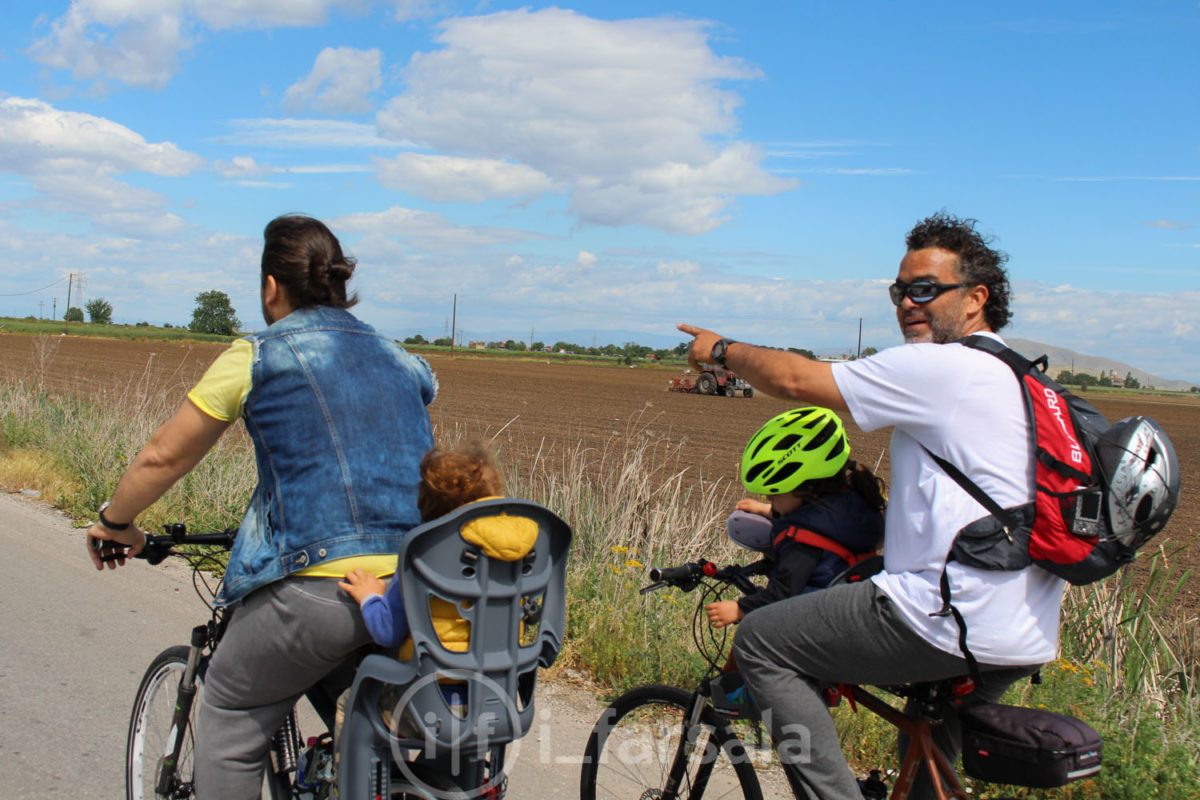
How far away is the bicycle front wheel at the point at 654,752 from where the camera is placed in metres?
2.92

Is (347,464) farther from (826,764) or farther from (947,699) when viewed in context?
(947,699)

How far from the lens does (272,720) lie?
2.53 m

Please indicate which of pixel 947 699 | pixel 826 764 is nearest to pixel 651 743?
pixel 826 764

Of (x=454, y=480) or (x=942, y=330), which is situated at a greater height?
(x=942, y=330)

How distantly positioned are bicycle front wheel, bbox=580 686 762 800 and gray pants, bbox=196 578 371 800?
3.36 feet

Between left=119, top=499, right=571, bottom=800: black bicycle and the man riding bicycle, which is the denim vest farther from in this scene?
the man riding bicycle

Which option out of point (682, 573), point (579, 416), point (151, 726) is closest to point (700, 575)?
point (682, 573)

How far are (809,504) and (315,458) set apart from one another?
4.41ft

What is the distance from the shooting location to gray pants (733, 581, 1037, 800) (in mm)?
2324

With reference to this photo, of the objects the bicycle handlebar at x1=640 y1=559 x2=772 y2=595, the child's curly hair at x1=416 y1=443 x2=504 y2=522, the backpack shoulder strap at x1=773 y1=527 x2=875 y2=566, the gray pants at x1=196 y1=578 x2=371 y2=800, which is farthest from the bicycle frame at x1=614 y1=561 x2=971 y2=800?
the gray pants at x1=196 y1=578 x2=371 y2=800

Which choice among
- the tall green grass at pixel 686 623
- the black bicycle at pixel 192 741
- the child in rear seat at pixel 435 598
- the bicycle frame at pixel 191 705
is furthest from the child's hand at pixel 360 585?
the tall green grass at pixel 686 623

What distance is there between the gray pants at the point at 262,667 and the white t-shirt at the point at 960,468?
1.32 m

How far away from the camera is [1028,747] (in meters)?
2.21

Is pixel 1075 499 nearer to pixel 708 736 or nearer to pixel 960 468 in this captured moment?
pixel 960 468
